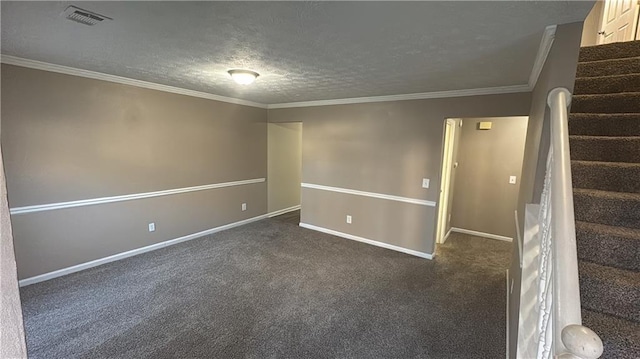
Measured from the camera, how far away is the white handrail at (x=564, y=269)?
26.8 inches

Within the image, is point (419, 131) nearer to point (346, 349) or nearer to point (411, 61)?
point (411, 61)

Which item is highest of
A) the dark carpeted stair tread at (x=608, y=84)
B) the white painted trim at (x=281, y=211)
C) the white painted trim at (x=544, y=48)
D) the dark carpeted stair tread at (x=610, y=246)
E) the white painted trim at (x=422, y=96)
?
the white painted trim at (x=422, y=96)

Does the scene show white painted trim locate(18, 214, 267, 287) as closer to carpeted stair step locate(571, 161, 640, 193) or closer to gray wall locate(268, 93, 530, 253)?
gray wall locate(268, 93, 530, 253)

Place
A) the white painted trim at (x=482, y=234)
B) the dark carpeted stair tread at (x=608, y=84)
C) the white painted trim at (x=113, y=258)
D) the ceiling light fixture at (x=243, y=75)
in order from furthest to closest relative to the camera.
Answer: the white painted trim at (x=482, y=234) < the white painted trim at (x=113, y=258) < the ceiling light fixture at (x=243, y=75) < the dark carpeted stair tread at (x=608, y=84)

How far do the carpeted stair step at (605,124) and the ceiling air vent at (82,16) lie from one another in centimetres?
334

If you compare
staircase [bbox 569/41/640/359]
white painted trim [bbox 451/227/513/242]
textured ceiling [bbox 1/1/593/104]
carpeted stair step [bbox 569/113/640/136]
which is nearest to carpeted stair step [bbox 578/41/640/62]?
staircase [bbox 569/41/640/359]

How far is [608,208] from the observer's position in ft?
5.23

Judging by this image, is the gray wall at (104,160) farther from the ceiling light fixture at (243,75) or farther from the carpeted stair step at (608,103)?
the carpeted stair step at (608,103)

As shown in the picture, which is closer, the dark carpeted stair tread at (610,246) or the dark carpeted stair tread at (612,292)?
the dark carpeted stair tread at (612,292)

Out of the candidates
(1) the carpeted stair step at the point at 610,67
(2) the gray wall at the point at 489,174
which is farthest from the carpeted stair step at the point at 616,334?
(2) the gray wall at the point at 489,174

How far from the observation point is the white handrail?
26.8 inches

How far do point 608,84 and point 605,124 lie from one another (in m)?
0.57


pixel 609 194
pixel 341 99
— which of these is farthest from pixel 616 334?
pixel 341 99

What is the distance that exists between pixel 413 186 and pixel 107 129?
13.2 ft
